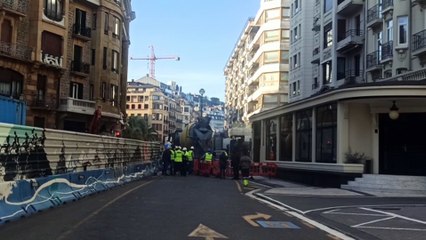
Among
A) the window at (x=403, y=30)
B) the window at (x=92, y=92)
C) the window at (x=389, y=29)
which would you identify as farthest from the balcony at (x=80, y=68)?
the window at (x=403, y=30)

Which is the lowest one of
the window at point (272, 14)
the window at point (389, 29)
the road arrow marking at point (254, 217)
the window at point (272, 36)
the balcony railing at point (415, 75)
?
the road arrow marking at point (254, 217)

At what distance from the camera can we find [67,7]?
46250 mm

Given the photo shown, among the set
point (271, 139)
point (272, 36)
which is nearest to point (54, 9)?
point (271, 139)

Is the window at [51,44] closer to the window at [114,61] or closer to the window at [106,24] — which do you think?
the window at [106,24]

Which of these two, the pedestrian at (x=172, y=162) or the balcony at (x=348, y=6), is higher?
the balcony at (x=348, y=6)

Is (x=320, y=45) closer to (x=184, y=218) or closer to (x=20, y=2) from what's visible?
(x=20, y=2)

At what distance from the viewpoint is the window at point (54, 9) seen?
44125 mm

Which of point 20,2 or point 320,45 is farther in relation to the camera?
point 320,45

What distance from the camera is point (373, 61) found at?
3744 cm

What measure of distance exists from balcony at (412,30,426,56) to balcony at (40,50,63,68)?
27.4 m

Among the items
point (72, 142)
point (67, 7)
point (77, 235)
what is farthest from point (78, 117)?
point (77, 235)

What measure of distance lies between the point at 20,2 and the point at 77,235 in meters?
36.9

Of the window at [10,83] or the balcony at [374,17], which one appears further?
the window at [10,83]

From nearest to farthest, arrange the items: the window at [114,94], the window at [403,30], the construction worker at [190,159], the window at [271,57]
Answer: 1. the window at [403,30]
2. the construction worker at [190,159]
3. the window at [114,94]
4. the window at [271,57]
